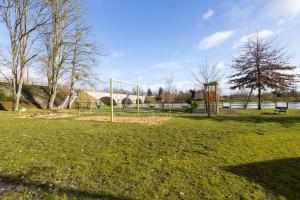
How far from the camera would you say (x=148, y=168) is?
4.48 m

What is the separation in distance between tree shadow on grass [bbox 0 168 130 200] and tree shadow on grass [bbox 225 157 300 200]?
9.23 ft

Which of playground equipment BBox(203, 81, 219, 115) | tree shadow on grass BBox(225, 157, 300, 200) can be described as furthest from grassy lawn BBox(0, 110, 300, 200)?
playground equipment BBox(203, 81, 219, 115)

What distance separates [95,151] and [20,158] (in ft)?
6.00

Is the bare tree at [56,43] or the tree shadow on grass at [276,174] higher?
the bare tree at [56,43]

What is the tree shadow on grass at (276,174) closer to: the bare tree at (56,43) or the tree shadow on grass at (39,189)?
the tree shadow on grass at (39,189)

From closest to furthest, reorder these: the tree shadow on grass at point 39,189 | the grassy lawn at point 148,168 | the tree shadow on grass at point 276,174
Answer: the tree shadow on grass at point 39,189
the grassy lawn at point 148,168
the tree shadow on grass at point 276,174

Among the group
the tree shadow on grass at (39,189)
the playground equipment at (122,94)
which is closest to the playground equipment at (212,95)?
the playground equipment at (122,94)

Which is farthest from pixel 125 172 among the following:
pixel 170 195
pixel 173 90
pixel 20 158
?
pixel 173 90

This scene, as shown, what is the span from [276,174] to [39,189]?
16.2 ft

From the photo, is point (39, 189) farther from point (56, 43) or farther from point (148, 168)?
point (56, 43)

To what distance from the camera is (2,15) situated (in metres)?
20.6

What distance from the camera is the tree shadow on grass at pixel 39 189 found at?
333 centimetres

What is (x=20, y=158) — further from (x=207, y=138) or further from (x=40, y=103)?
(x=40, y=103)

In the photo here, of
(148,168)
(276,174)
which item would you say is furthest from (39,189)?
(276,174)
